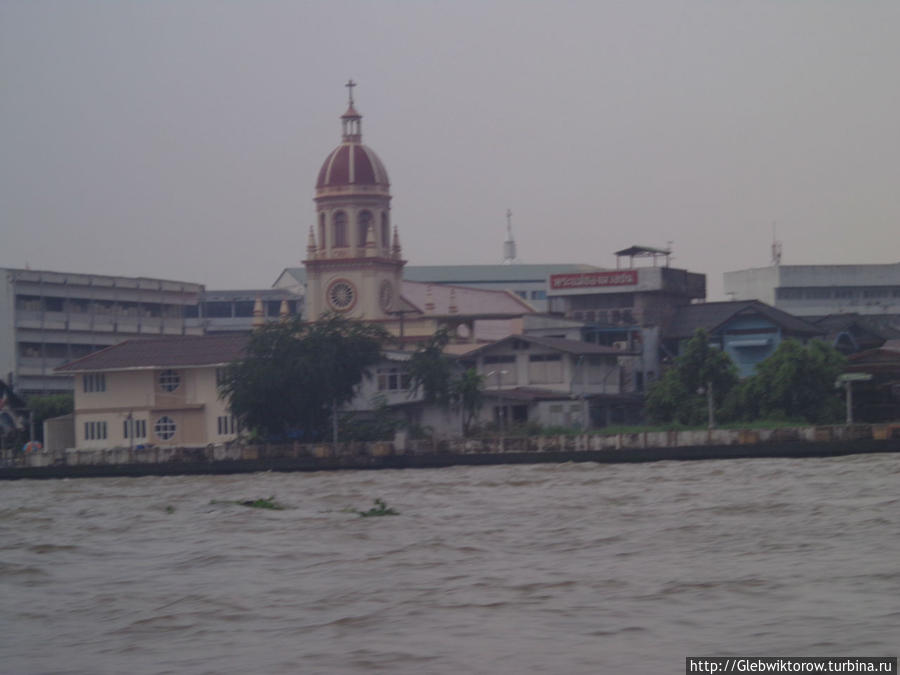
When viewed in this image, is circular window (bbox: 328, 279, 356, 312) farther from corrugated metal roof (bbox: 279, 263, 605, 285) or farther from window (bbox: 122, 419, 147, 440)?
corrugated metal roof (bbox: 279, 263, 605, 285)

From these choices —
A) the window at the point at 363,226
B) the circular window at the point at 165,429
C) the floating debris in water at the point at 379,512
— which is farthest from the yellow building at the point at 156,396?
the floating debris in water at the point at 379,512

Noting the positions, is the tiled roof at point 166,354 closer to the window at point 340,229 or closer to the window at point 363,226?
the window at point 340,229

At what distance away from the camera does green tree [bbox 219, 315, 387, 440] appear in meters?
42.5

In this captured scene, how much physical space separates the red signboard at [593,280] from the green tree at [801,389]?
11919 millimetres

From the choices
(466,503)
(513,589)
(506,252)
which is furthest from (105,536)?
(506,252)

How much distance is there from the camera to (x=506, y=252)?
9531 cm

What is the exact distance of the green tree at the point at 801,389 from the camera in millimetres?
41062

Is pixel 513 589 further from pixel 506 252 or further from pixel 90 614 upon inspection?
pixel 506 252

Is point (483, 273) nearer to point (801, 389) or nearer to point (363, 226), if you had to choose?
point (363, 226)

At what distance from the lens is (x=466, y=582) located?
14.0m

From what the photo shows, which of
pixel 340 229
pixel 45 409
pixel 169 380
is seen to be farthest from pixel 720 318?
pixel 45 409

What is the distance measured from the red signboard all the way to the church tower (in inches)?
306

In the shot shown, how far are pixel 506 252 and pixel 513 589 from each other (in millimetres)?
82473

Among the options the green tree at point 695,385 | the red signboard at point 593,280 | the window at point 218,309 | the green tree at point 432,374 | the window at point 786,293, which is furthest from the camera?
the window at point 218,309
